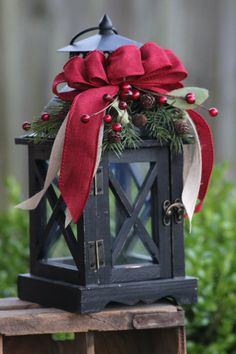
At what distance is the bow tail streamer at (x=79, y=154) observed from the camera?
163 cm

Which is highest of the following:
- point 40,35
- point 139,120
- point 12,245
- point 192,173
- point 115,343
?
point 40,35

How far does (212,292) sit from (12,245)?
2.08 feet

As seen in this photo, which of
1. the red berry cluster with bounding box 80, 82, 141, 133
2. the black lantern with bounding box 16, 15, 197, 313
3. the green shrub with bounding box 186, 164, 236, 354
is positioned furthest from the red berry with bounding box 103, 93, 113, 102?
the green shrub with bounding box 186, 164, 236, 354

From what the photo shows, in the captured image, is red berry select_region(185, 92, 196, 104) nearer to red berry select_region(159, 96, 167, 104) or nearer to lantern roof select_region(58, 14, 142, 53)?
red berry select_region(159, 96, 167, 104)

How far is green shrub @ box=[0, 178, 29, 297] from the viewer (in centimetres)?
251

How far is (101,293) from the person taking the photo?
5.49 ft

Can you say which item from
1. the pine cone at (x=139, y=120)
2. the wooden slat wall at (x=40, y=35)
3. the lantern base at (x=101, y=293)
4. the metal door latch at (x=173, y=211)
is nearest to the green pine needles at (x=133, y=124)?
the pine cone at (x=139, y=120)

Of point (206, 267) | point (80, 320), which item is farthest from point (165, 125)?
point (206, 267)

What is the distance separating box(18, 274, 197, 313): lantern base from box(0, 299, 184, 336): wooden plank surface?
0.8 inches

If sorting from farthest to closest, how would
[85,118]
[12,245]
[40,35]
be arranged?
1. [40,35]
2. [12,245]
3. [85,118]

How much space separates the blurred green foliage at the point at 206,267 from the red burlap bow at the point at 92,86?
26.7 inches

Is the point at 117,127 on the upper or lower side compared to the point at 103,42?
lower

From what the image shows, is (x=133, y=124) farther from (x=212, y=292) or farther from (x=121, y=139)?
(x=212, y=292)

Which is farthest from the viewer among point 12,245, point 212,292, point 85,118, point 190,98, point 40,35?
point 40,35
